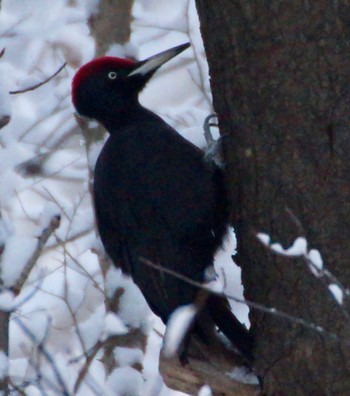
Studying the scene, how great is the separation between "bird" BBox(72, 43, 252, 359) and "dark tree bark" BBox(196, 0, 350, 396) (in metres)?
0.31

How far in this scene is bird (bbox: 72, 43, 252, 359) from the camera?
381 centimetres

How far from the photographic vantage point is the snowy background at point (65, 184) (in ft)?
16.1

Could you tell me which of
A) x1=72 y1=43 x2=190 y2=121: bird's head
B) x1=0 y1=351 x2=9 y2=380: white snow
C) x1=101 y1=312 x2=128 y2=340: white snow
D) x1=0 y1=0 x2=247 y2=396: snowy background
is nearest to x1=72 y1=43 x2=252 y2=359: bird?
x1=72 y1=43 x2=190 y2=121: bird's head

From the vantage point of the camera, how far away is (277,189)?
3367 mm

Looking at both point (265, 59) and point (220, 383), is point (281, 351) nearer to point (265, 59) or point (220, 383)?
point (220, 383)

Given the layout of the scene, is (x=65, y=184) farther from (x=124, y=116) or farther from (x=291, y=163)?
(x=291, y=163)

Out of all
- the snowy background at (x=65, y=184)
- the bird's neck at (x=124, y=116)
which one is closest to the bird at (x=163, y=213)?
the bird's neck at (x=124, y=116)

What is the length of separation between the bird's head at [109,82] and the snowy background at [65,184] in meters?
0.29

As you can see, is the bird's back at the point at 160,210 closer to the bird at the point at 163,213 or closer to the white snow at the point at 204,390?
the bird at the point at 163,213

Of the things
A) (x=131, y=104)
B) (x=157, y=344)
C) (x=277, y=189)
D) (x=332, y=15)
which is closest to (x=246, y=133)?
(x=277, y=189)

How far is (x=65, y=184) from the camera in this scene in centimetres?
723

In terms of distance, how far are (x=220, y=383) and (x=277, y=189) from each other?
0.69 metres

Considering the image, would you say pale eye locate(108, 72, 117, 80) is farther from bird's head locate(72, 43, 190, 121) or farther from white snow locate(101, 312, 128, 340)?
white snow locate(101, 312, 128, 340)

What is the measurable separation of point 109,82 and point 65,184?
2.67 metres
